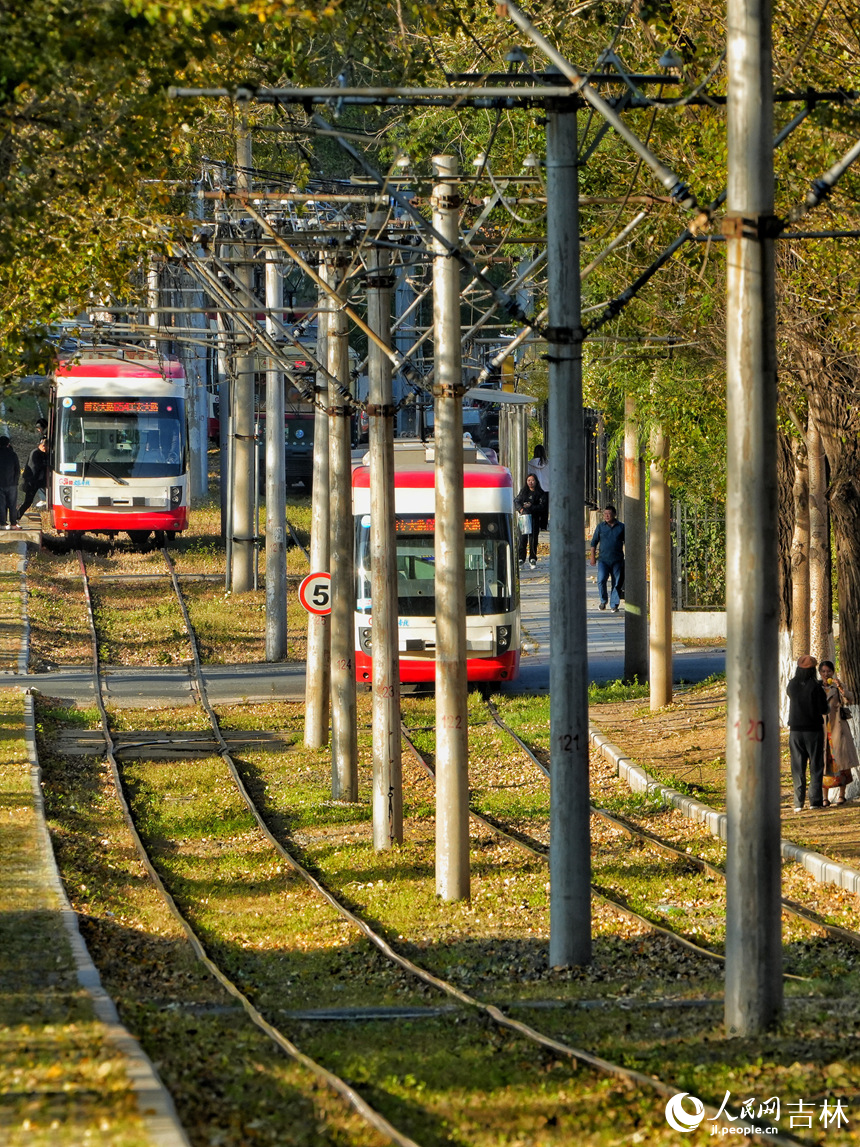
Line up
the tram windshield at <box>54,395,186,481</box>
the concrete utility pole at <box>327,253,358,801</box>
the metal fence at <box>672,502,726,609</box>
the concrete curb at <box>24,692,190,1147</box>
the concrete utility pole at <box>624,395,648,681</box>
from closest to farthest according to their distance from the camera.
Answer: the concrete curb at <box>24,692,190,1147</box>
the concrete utility pole at <box>327,253,358,801</box>
the concrete utility pole at <box>624,395,648,681</box>
the metal fence at <box>672,502,726,609</box>
the tram windshield at <box>54,395,186,481</box>

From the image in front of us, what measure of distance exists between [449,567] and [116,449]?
23198 millimetres

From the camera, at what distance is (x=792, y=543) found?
21125 millimetres

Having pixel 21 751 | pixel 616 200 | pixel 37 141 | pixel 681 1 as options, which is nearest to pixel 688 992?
pixel 616 200

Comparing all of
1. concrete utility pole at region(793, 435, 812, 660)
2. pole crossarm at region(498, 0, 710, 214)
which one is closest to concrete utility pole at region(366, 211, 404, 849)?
concrete utility pole at region(793, 435, 812, 660)

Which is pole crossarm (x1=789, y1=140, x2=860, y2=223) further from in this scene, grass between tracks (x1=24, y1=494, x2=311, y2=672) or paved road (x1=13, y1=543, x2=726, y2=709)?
grass between tracks (x1=24, y1=494, x2=311, y2=672)

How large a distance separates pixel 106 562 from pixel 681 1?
1028 inches

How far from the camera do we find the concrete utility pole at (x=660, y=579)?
2448 centimetres

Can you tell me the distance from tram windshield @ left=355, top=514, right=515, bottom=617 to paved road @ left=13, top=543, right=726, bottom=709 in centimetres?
109

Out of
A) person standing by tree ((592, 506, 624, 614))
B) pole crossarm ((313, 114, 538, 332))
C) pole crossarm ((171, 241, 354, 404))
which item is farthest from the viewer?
person standing by tree ((592, 506, 624, 614))

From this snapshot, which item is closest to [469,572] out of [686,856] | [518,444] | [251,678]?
[251,678]

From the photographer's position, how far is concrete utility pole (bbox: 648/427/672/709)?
80.3ft
